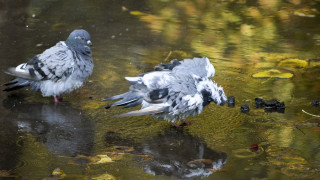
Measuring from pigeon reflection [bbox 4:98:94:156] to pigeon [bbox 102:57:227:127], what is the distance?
16.1 inches

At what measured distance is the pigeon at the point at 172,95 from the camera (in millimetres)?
5371

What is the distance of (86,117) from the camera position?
5793 mm

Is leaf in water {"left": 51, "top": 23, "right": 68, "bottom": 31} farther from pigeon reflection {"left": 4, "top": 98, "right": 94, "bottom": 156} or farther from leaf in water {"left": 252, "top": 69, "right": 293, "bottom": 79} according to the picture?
leaf in water {"left": 252, "top": 69, "right": 293, "bottom": 79}

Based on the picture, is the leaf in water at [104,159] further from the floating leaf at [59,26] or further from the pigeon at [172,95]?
the floating leaf at [59,26]

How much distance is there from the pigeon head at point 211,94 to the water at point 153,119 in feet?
0.90

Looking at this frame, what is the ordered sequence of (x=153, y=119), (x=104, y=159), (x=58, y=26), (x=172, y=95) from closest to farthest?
(x=104, y=159) → (x=172, y=95) → (x=153, y=119) → (x=58, y=26)

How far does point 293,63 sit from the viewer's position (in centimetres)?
726

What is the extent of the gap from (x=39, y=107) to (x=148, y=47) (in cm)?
223

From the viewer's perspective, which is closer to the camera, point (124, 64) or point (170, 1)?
point (124, 64)

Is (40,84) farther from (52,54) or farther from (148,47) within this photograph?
(148,47)

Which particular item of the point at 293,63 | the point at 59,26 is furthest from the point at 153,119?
the point at 59,26

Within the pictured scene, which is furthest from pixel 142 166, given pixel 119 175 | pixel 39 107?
pixel 39 107

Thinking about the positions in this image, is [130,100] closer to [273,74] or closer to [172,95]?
[172,95]

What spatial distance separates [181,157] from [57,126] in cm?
142
